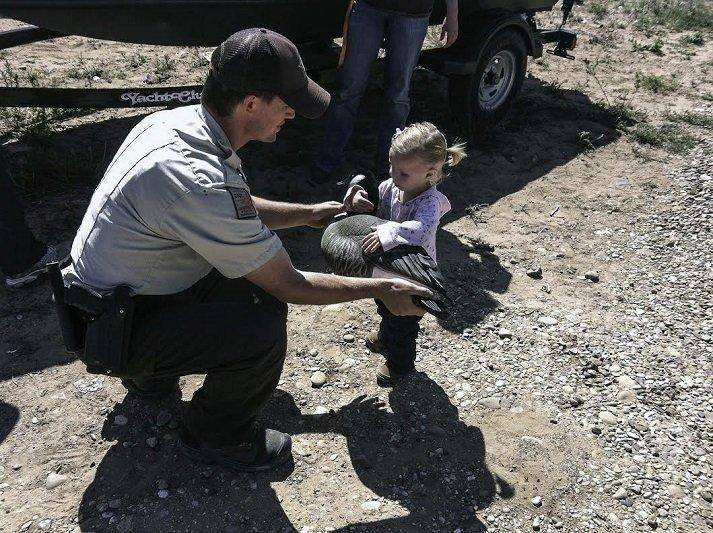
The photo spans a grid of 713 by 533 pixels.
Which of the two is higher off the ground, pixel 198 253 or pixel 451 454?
pixel 198 253

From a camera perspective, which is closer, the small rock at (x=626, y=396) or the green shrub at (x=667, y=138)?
the small rock at (x=626, y=396)

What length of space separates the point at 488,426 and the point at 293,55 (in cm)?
196

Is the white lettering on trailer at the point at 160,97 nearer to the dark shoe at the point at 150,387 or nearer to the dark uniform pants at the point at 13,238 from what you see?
the dark uniform pants at the point at 13,238

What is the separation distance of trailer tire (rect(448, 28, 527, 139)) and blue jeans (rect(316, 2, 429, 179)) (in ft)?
3.24

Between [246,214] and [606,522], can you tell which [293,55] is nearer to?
[246,214]

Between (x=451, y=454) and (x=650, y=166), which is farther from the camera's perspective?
(x=650, y=166)

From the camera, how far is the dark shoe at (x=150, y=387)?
2988 millimetres

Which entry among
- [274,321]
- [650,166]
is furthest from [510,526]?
[650,166]

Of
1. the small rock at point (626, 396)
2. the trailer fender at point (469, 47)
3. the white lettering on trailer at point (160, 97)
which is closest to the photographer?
the small rock at point (626, 396)

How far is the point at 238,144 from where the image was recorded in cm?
254

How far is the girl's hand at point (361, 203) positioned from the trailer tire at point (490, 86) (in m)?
3.20

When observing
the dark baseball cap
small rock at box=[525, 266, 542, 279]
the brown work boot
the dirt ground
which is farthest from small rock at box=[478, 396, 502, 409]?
the dark baseball cap

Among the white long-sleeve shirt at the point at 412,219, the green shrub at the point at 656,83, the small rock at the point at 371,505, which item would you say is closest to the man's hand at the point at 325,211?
the white long-sleeve shirt at the point at 412,219

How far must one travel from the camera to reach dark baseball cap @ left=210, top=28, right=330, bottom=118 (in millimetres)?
2305
